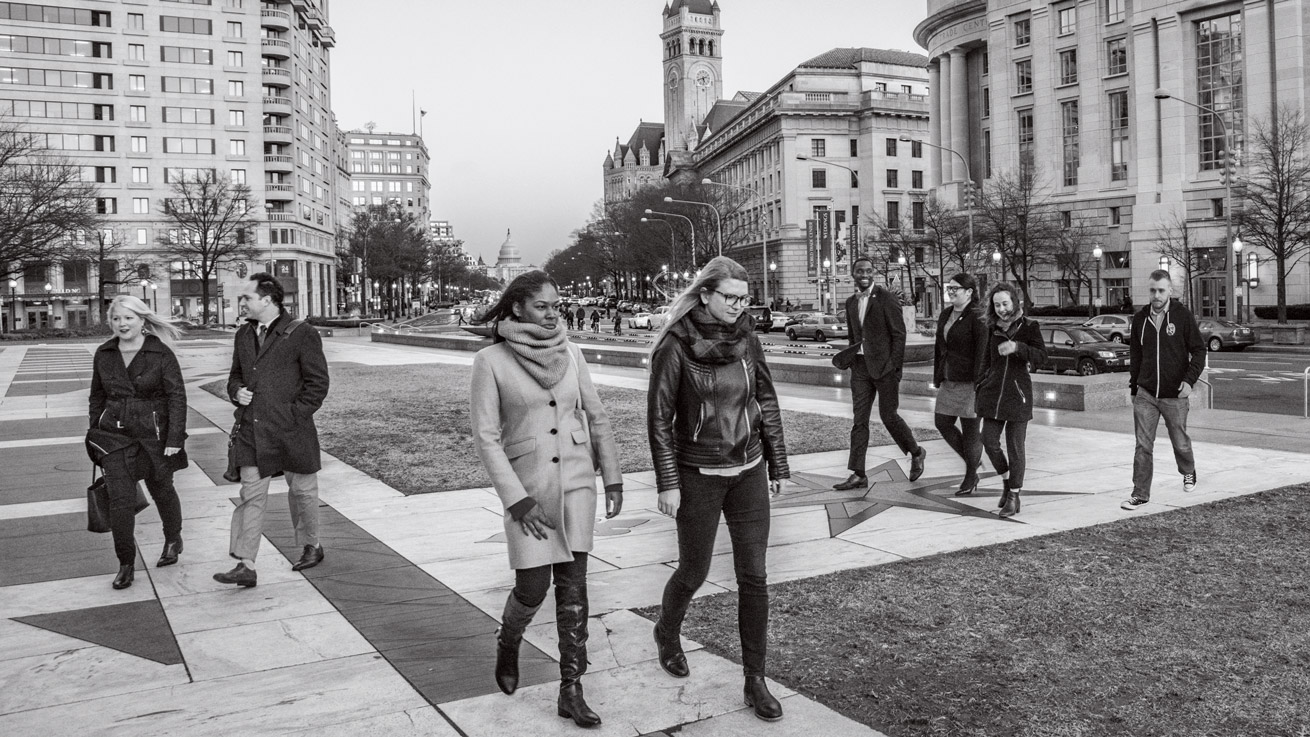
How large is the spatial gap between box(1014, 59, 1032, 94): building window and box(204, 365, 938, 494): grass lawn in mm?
59483

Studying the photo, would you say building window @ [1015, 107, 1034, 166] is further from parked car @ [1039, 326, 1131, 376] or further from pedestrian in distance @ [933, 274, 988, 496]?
pedestrian in distance @ [933, 274, 988, 496]

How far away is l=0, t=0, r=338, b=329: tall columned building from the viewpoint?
86.1 m

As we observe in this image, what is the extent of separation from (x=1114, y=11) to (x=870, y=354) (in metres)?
65.5

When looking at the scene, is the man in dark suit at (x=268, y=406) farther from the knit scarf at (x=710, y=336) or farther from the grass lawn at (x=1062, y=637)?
the knit scarf at (x=710, y=336)

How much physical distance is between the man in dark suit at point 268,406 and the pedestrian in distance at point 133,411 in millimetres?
433

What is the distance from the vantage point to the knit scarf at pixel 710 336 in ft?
15.1

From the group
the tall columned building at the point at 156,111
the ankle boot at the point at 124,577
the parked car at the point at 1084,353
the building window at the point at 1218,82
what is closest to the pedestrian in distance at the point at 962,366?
the ankle boot at the point at 124,577

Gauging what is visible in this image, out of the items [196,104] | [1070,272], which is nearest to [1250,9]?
[1070,272]

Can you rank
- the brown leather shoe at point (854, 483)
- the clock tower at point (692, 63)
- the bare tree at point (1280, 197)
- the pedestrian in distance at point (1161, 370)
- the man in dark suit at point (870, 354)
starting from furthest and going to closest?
1. the clock tower at point (692, 63)
2. the bare tree at point (1280, 197)
3. the brown leather shoe at point (854, 483)
4. the man in dark suit at point (870, 354)
5. the pedestrian in distance at point (1161, 370)

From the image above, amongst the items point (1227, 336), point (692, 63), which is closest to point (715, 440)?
point (1227, 336)

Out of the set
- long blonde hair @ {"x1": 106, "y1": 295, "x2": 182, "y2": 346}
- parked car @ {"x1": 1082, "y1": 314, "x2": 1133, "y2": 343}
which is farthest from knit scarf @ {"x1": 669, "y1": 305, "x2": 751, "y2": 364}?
parked car @ {"x1": 1082, "y1": 314, "x2": 1133, "y2": 343}

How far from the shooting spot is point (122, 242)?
3371 inches

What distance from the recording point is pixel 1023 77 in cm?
7244

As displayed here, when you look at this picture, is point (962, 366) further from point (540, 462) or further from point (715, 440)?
point (540, 462)
